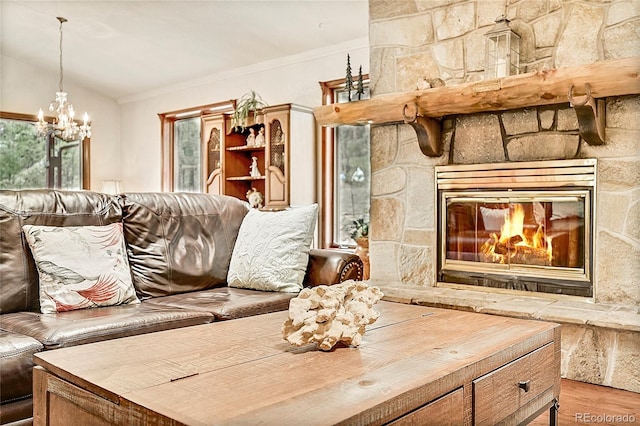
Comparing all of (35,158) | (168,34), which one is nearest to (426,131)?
(168,34)

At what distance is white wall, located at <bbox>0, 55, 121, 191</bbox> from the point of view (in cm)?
732

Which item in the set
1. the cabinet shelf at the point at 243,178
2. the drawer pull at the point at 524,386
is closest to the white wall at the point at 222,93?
the cabinet shelf at the point at 243,178

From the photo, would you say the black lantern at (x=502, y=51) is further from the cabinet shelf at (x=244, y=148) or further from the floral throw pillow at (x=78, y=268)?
the cabinet shelf at (x=244, y=148)

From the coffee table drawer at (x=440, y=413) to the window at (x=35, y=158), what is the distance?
7140 millimetres

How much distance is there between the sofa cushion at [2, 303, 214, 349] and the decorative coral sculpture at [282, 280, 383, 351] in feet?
2.97

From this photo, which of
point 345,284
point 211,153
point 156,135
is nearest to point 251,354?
point 345,284

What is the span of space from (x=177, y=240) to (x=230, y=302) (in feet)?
1.91

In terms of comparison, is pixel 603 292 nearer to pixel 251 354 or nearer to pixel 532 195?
pixel 532 195

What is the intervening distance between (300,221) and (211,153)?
3.90 meters

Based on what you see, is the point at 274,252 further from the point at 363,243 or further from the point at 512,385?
the point at 363,243

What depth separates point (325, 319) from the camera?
152cm

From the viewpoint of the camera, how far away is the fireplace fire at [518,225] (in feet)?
9.93

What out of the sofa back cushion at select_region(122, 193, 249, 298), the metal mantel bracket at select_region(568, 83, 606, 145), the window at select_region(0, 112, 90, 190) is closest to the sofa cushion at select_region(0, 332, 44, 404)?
the sofa back cushion at select_region(122, 193, 249, 298)

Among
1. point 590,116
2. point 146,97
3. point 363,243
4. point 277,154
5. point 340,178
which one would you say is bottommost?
point 363,243
